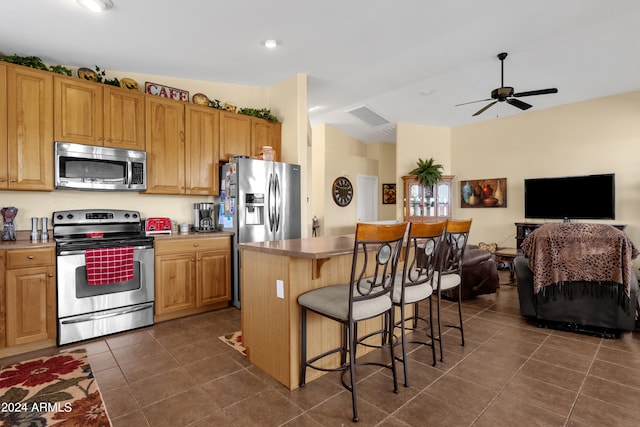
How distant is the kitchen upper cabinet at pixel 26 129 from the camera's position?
9.14ft

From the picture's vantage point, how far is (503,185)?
6.41 m

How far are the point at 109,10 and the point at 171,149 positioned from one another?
1.41 m

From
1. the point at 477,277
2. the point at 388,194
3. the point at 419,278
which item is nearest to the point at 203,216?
the point at 419,278

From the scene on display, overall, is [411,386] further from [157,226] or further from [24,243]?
[24,243]

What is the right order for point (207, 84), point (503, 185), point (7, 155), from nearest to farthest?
point (7, 155) < point (207, 84) < point (503, 185)

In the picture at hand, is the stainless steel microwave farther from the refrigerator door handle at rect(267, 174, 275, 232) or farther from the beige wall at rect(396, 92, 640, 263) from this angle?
the beige wall at rect(396, 92, 640, 263)

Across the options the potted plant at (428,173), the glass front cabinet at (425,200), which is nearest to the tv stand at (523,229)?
the glass front cabinet at (425,200)

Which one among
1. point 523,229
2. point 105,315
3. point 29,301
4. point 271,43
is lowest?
point 105,315

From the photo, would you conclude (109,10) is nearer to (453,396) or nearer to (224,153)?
(224,153)

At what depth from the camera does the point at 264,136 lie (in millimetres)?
4484

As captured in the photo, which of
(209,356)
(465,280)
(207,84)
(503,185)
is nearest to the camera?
(209,356)

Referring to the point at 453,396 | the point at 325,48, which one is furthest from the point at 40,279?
the point at 325,48

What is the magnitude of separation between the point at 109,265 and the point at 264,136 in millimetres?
2493

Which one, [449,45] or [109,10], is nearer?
[109,10]
